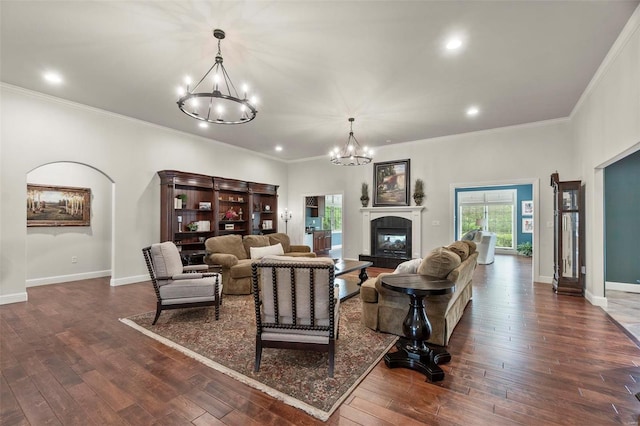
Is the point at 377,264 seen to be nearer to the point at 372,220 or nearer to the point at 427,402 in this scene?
the point at 372,220

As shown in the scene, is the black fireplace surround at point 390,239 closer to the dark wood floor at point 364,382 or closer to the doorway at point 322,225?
the doorway at point 322,225

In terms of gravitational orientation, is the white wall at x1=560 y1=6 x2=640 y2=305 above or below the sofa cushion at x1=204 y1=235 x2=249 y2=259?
above

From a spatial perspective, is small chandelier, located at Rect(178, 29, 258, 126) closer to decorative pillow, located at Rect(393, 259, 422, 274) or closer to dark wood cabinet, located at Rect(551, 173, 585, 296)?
decorative pillow, located at Rect(393, 259, 422, 274)

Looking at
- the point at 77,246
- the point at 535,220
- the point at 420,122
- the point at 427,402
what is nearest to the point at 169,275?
the point at 427,402

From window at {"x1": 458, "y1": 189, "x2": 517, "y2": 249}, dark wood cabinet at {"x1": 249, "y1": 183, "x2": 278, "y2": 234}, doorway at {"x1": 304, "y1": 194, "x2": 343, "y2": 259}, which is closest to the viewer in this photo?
dark wood cabinet at {"x1": 249, "y1": 183, "x2": 278, "y2": 234}

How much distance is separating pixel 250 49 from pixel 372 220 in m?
5.58

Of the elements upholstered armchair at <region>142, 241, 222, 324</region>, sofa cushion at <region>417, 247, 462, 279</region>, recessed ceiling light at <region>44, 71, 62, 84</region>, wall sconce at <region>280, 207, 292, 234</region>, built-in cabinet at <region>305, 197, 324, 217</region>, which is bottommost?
upholstered armchair at <region>142, 241, 222, 324</region>

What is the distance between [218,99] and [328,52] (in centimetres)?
218

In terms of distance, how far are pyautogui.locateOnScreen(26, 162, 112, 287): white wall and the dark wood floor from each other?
2294 mm

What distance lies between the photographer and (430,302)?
9.71 ft

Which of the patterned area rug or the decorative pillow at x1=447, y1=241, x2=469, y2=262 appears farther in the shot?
the decorative pillow at x1=447, y1=241, x2=469, y2=262

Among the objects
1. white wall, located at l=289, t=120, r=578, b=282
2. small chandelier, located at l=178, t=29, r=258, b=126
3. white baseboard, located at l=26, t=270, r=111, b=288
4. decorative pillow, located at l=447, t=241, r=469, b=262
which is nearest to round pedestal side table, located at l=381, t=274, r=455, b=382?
decorative pillow, located at l=447, t=241, r=469, b=262

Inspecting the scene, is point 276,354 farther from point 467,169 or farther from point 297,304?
point 467,169

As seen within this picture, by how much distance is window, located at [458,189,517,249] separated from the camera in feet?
36.5
